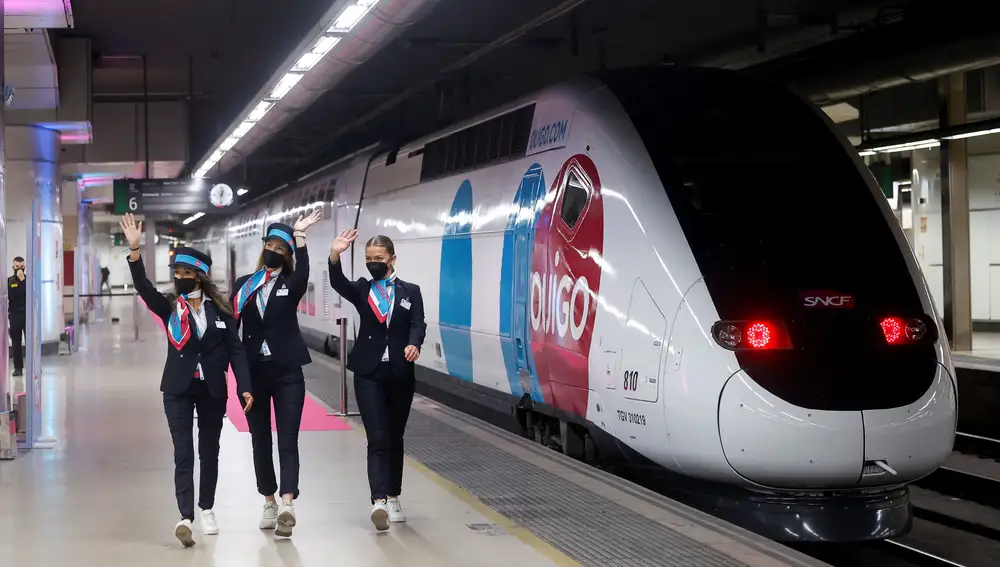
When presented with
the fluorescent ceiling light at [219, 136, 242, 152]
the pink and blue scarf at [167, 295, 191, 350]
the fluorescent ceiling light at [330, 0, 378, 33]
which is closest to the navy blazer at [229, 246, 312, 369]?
the pink and blue scarf at [167, 295, 191, 350]

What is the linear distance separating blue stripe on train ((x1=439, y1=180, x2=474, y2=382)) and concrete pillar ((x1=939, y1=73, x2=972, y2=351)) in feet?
21.4

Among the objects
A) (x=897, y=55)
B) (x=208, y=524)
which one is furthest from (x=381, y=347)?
(x=897, y=55)

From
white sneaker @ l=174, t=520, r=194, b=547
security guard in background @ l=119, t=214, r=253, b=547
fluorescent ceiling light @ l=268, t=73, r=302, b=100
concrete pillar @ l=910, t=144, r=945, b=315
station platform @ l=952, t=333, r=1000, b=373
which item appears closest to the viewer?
white sneaker @ l=174, t=520, r=194, b=547

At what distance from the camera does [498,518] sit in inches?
288

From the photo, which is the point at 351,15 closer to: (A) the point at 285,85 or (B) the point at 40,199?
(A) the point at 285,85

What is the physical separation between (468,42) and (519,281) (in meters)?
9.26

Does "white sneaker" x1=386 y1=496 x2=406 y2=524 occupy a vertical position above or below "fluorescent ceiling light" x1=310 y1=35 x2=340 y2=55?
below

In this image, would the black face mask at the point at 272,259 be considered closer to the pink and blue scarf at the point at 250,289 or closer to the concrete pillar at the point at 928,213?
the pink and blue scarf at the point at 250,289

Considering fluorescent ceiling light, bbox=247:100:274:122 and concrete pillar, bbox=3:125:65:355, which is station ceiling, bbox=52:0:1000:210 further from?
concrete pillar, bbox=3:125:65:355

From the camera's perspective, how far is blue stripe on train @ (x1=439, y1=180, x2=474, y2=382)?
1157 centimetres

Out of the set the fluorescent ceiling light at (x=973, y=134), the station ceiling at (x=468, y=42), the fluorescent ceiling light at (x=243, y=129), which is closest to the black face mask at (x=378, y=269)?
the station ceiling at (x=468, y=42)

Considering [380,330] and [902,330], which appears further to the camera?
[902,330]

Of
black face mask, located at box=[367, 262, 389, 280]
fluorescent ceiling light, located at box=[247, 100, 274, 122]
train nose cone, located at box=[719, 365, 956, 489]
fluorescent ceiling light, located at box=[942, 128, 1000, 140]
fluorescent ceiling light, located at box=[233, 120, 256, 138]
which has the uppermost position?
fluorescent ceiling light, located at box=[233, 120, 256, 138]

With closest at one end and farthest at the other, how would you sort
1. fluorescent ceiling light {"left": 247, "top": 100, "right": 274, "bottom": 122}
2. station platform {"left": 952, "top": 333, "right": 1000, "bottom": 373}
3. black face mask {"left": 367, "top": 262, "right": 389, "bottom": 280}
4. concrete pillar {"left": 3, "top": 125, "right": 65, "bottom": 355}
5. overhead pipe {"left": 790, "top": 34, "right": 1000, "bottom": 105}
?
black face mask {"left": 367, "top": 262, "right": 389, "bottom": 280}
overhead pipe {"left": 790, "top": 34, "right": 1000, "bottom": 105}
station platform {"left": 952, "top": 333, "right": 1000, "bottom": 373}
fluorescent ceiling light {"left": 247, "top": 100, "right": 274, "bottom": 122}
concrete pillar {"left": 3, "top": 125, "right": 65, "bottom": 355}
